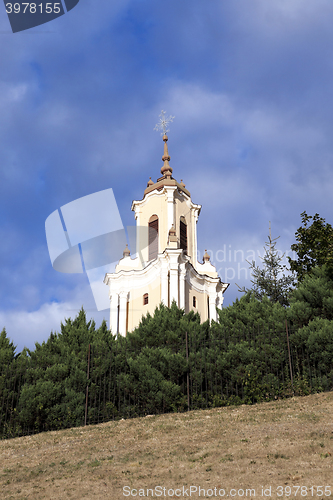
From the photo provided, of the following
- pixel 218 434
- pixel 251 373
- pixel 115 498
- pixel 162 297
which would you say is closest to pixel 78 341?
pixel 251 373

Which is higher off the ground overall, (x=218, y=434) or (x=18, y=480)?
(x=218, y=434)

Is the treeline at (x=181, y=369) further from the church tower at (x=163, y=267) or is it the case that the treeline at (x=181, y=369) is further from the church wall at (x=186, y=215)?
the church wall at (x=186, y=215)

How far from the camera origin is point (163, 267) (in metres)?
34.5

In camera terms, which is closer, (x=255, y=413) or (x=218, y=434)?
(x=218, y=434)

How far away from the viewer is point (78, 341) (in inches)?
691

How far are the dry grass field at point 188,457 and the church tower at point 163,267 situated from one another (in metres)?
20.7

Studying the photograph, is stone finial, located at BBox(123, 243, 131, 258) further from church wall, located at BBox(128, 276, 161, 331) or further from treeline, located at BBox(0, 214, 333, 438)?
treeline, located at BBox(0, 214, 333, 438)

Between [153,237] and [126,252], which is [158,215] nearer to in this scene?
[153,237]

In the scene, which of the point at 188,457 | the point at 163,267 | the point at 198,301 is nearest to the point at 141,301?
the point at 163,267

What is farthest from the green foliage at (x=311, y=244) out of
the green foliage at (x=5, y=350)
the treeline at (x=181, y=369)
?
the green foliage at (x=5, y=350)

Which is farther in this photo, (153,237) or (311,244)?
(153,237)

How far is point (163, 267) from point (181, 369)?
19.5 metres

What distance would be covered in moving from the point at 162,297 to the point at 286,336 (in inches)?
755

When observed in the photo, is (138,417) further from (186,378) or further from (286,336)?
(286,336)
